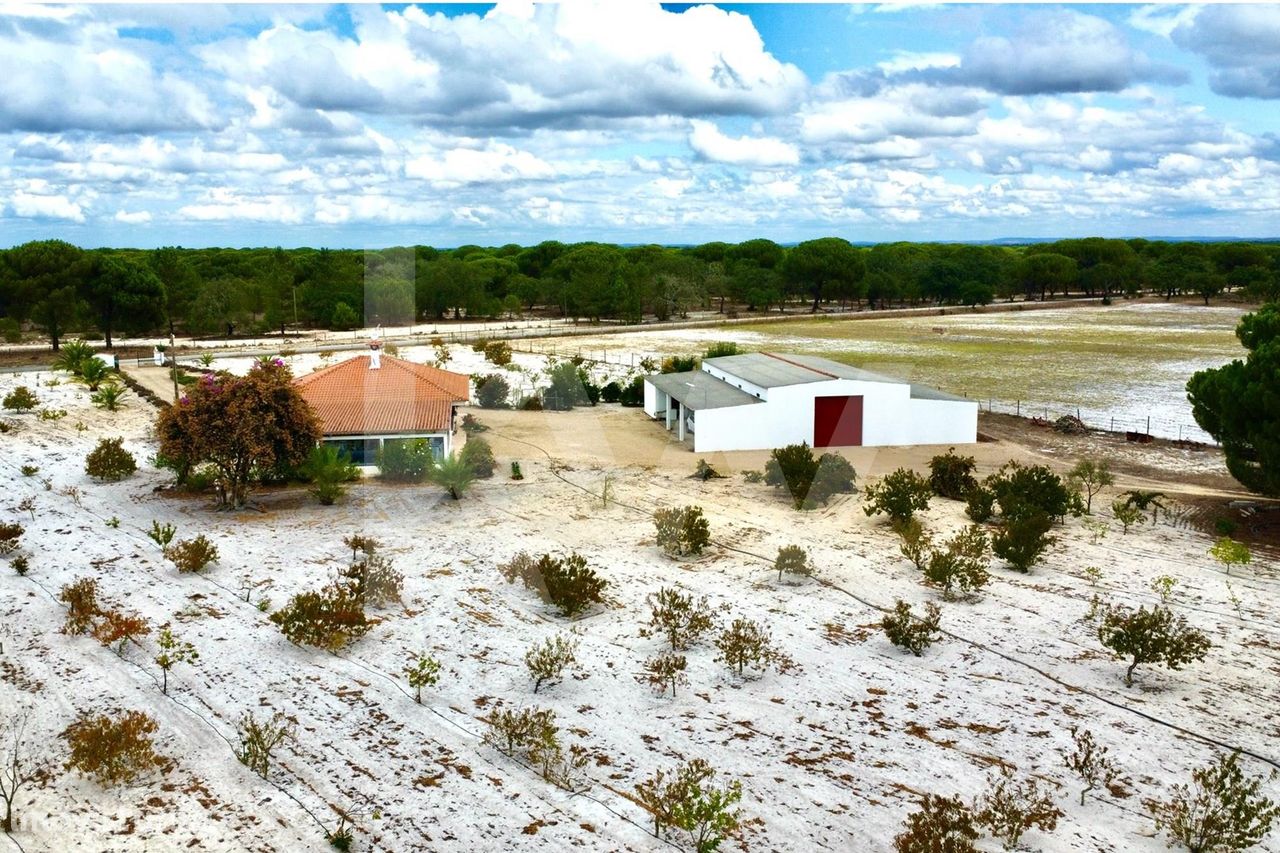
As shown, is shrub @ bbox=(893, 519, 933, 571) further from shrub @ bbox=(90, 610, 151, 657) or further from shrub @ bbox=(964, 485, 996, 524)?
shrub @ bbox=(90, 610, 151, 657)

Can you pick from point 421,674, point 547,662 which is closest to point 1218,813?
point 547,662

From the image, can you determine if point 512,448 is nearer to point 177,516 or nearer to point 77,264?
point 177,516

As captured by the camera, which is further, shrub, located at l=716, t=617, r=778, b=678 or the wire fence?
the wire fence

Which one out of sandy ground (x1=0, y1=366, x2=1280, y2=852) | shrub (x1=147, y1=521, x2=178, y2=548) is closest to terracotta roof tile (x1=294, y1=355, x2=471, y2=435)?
sandy ground (x1=0, y1=366, x2=1280, y2=852)

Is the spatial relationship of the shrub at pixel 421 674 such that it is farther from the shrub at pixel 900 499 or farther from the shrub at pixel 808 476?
the shrub at pixel 808 476

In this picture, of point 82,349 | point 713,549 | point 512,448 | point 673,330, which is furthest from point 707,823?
point 673,330

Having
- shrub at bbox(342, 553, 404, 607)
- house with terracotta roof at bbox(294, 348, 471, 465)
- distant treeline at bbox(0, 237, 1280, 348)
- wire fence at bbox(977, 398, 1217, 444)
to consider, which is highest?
distant treeline at bbox(0, 237, 1280, 348)
